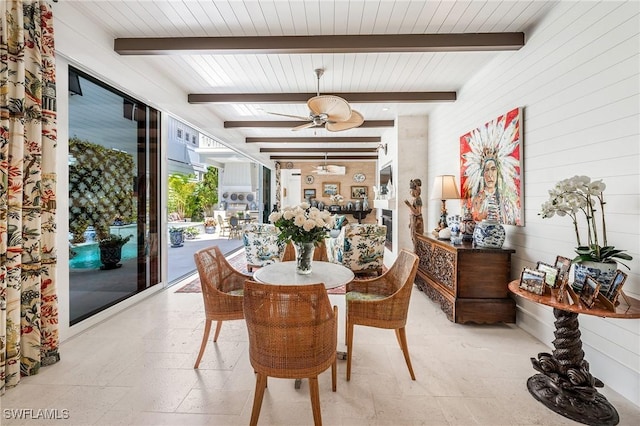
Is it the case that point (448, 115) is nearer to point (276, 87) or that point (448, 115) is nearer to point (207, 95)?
point (276, 87)

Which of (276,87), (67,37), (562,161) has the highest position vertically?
(276,87)

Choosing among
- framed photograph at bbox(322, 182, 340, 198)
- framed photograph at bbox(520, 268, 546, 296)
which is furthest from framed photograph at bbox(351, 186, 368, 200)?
framed photograph at bbox(520, 268, 546, 296)

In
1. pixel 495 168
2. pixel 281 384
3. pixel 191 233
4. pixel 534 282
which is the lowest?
pixel 281 384

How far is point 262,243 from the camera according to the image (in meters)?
4.71

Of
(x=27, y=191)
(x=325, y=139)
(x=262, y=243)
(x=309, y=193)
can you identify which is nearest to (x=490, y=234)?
(x=262, y=243)

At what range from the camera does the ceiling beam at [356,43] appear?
2.63m

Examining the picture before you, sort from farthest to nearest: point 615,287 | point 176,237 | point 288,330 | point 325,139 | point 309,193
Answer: point 309,193 → point 176,237 → point 325,139 → point 615,287 → point 288,330

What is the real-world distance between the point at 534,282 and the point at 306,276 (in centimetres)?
156

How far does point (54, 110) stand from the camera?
2115 mm

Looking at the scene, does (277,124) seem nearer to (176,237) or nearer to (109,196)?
(109,196)

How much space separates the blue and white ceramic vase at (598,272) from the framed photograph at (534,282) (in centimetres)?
17

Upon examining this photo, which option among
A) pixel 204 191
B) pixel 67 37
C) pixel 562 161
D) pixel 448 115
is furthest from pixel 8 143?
pixel 204 191

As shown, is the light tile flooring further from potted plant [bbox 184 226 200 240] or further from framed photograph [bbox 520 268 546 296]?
potted plant [bbox 184 226 200 240]

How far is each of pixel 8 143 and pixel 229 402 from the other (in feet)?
7.30
